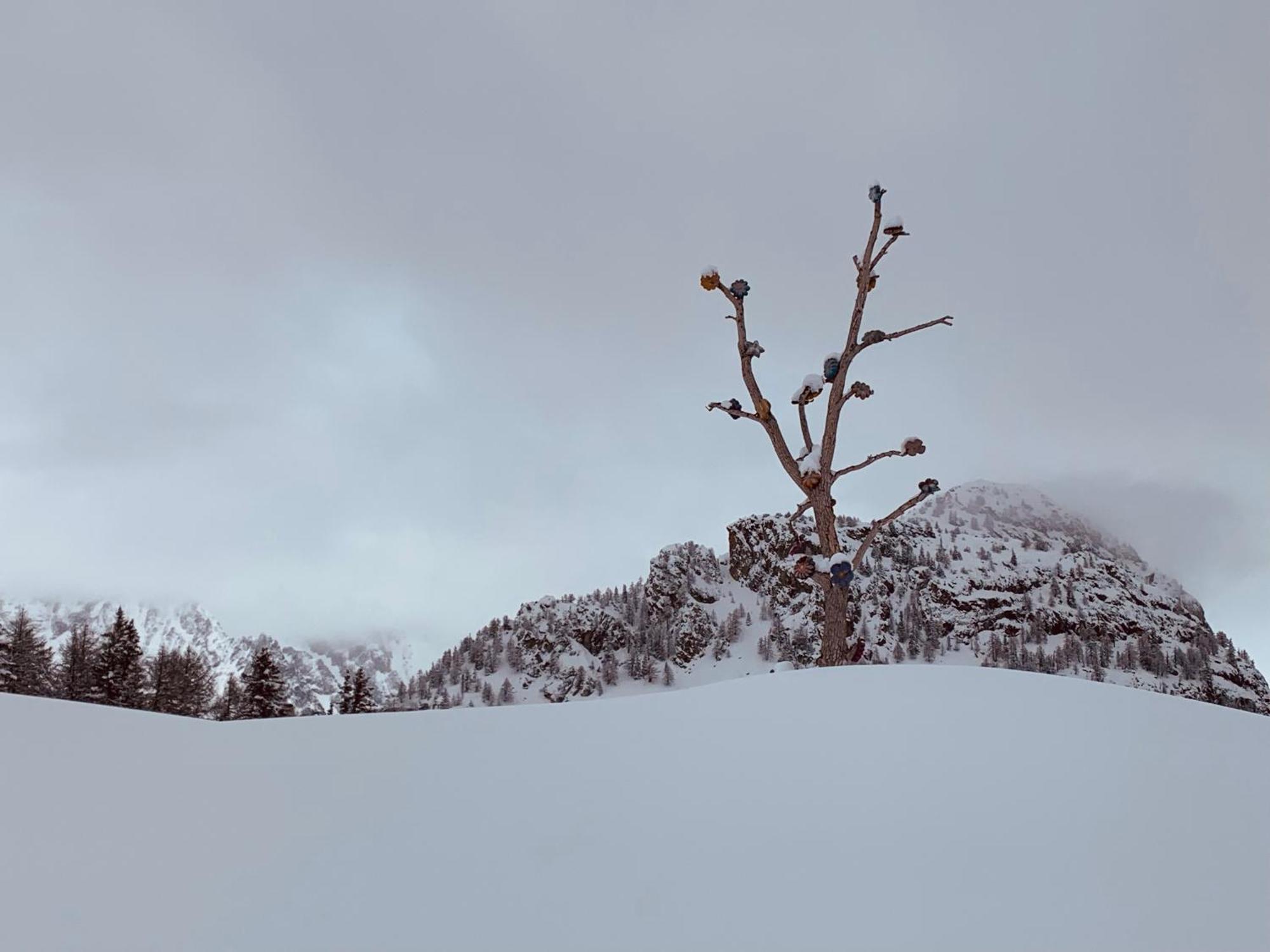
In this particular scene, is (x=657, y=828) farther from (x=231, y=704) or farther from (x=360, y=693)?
(x=231, y=704)

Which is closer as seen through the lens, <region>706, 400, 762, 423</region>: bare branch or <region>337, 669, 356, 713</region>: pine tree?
<region>706, 400, 762, 423</region>: bare branch

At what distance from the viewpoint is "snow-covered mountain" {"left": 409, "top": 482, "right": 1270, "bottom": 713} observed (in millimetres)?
72062

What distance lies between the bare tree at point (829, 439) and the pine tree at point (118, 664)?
76.8 ft

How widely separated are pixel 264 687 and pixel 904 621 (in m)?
71.4

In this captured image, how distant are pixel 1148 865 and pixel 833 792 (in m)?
0.51

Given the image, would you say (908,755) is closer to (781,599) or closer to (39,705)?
(39,705)

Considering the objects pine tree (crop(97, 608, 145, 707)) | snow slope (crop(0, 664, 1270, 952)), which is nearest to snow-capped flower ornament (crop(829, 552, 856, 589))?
snow slope (crop(0, 664, 1270, 952))

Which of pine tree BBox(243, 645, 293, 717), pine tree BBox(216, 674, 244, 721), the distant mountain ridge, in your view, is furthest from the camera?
A: the distant mountain ridge

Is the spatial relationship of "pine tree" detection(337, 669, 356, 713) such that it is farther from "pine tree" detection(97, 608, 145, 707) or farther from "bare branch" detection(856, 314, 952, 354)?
"bare branch" detection(856, 314, 952, 354)

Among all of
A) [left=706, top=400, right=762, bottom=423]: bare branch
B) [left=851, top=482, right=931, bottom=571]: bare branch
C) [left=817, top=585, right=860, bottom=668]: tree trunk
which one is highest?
[left=706, top=400, right=762, bottom=423]: bare branch

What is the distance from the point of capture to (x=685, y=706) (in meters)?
1.72

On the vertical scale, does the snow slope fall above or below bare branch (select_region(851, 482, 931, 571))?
below

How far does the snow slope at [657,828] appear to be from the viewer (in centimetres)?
99

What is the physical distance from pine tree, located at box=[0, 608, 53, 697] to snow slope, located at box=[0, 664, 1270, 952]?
75.8ft
